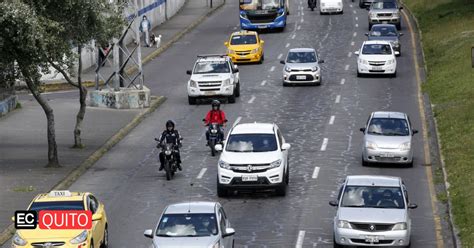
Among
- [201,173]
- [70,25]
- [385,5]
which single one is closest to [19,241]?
[201,173]

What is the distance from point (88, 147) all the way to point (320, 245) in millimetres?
16116

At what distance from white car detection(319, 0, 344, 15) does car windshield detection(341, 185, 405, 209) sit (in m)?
63.2

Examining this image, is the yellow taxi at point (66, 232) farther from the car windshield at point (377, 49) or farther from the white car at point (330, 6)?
the white car at point (330, 6)

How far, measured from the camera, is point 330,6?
91.4 m

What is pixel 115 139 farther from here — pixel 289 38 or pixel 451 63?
pixel 289 38

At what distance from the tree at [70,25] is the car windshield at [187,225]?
12067 millimetres

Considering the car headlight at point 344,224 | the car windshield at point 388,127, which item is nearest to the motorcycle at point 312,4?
the car windshield at point 388,127

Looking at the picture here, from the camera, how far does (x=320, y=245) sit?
28.8 metres

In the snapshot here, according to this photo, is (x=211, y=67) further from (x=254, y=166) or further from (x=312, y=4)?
(x=312, y=4)

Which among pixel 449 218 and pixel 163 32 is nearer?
pixel 449 218

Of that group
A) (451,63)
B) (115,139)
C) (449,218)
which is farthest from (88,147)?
(451,63)

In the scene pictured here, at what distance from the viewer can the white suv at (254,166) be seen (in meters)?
34.0

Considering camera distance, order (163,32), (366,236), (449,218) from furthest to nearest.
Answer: (163,32) < (449,218) < (366,236)

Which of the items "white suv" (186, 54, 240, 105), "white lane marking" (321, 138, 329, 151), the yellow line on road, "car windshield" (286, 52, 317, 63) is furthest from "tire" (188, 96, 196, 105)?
"white lane marking" (321, 138, 329, 151)
